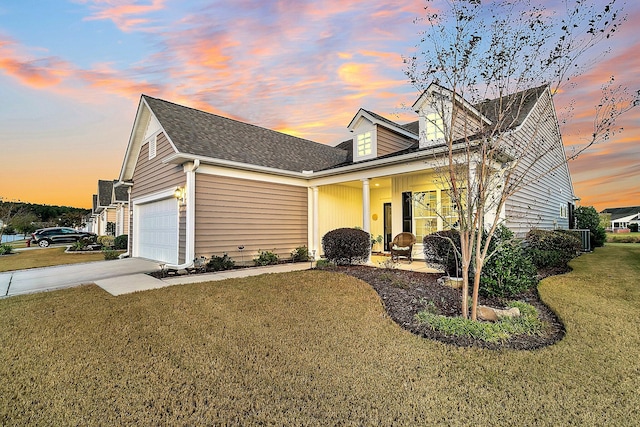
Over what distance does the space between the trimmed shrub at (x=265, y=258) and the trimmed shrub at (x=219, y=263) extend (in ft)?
3.18

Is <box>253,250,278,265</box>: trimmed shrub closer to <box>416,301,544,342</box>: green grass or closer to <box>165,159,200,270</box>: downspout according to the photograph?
<box>165,159,200,270</box>: downspout

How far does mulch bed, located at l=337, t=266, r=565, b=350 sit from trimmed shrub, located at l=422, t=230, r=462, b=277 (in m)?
0.48

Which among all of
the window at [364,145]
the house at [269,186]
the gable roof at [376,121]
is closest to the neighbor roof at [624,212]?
the house at [269,186]

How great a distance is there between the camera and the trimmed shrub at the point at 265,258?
9.88m

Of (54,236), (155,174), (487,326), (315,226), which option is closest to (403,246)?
(315,226)

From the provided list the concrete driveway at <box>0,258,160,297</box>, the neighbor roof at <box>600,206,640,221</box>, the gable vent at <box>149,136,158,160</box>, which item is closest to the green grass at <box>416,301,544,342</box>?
the concrete driveway at <box>0,258,160,297</box>

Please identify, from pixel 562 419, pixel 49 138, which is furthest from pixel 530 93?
pixel 49 138

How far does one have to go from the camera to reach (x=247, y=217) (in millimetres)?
10000

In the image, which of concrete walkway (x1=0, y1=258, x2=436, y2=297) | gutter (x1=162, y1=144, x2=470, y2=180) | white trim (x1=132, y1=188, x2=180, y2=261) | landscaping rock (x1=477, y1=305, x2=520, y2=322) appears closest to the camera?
landscaping rock (x1=477, y1=305, x2=520, y2=322)

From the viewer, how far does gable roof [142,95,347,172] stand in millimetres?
9422

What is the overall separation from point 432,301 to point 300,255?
660 cm

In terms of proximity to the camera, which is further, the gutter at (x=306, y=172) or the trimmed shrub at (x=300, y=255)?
the trimmed shrub at (x=300, y=255)

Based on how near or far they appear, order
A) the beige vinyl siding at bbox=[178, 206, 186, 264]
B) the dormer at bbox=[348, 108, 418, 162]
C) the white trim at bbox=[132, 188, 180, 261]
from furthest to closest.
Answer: the dormer at bbox=[348, 108, 418, 162] → the white trim at bbox=[132, 188, 180, 261] → the beige vinyl siding at bbox=[178, 206, 186, 264]

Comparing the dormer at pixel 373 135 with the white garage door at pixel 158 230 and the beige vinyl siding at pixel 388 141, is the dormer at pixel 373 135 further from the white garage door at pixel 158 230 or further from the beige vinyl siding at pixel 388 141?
the white garage door at pixel 158 230
